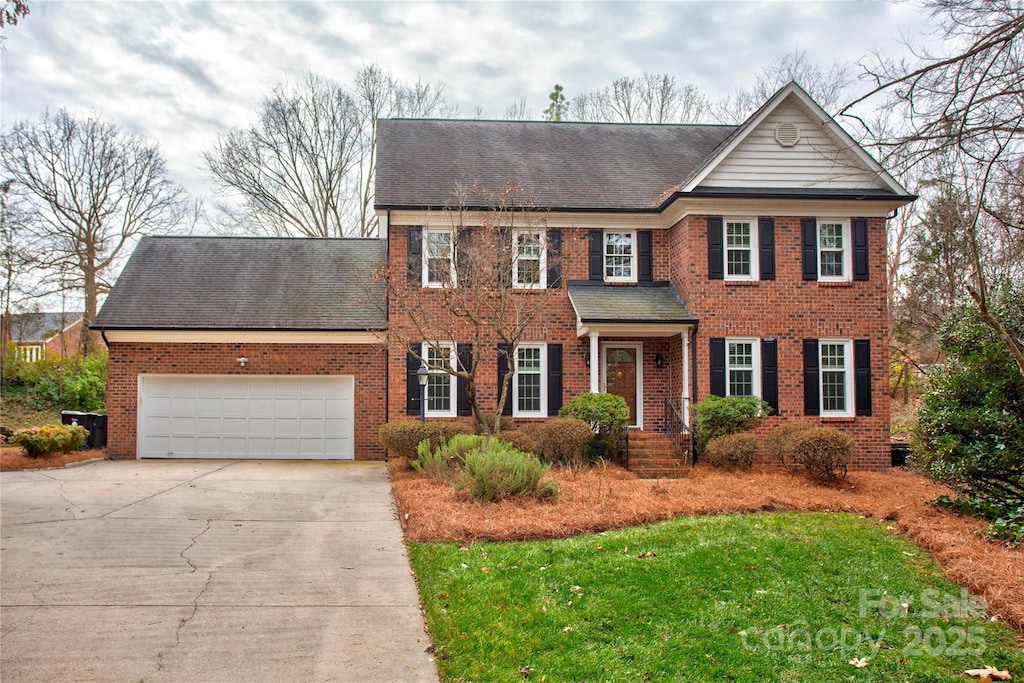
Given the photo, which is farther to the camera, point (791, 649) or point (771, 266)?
point (771, 266)

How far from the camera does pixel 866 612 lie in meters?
5.76

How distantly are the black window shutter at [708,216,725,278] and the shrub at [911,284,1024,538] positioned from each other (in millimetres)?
6002

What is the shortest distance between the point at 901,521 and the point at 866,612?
132 inches

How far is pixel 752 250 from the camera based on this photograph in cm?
1582

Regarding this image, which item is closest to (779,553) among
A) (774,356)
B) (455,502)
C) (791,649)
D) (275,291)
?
(791,649)

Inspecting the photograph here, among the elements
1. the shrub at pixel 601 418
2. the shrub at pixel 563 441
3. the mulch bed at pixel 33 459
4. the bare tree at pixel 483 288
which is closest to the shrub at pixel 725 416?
the shrub at pixel 601 418

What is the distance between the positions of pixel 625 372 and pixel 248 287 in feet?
31.5

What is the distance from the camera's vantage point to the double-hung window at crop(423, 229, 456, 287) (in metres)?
13.6

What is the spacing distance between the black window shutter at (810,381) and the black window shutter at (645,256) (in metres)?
3.72

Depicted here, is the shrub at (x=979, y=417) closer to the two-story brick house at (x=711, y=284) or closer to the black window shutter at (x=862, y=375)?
the two-story brick house at (x=711, y=284)

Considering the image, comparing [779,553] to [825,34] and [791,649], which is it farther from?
[825,34]

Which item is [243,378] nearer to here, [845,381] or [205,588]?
[205,588]

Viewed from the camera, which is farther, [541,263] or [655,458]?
[541,263]

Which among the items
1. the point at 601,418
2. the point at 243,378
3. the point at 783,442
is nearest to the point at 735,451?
the point at 783,442
